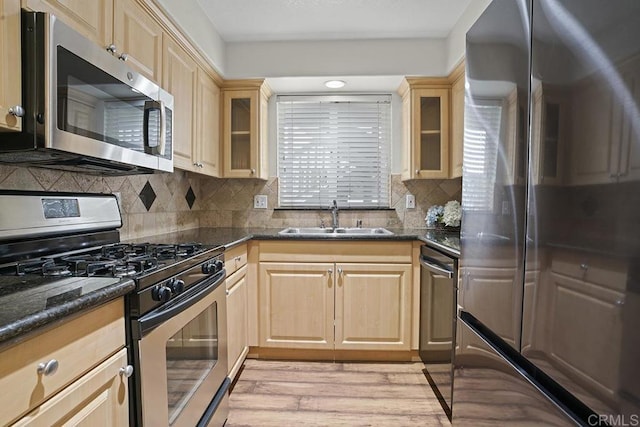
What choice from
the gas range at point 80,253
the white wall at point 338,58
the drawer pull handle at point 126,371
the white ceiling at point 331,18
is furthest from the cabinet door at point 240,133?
the drawer pull handle at point 126,371

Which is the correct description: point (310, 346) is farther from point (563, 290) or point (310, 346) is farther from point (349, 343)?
point (563, 290)

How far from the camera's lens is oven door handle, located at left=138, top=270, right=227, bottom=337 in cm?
107

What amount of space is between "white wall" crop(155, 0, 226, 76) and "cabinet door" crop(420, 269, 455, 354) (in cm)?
204

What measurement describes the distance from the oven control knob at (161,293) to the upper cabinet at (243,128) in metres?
1.65

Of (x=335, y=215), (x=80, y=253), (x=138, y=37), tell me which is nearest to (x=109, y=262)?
(x=80, y=253)

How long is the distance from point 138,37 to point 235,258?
1.26 m

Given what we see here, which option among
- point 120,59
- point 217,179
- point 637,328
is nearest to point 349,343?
point 217,179

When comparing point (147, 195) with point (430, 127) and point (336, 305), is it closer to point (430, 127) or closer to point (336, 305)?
point (336, 305)

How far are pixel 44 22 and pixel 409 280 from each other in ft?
7.26

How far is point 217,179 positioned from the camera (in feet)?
9.86

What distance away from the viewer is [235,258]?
6.98 ft

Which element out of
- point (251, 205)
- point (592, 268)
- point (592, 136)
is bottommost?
point (592, 268)

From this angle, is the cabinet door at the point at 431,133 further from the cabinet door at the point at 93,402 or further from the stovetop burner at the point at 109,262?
the cabinet door at the point at 93,402

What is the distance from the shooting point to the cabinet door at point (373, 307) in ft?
7.78
